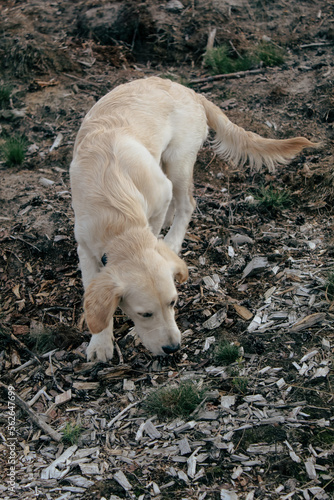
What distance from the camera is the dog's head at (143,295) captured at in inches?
134

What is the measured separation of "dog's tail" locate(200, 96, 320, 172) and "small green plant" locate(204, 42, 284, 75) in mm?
2191

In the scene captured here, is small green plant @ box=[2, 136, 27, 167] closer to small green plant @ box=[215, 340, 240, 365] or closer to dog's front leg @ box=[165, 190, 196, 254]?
dog's front leg @ box=[165, 190, 196, 254]

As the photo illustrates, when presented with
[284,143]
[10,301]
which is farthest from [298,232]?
[10,301]

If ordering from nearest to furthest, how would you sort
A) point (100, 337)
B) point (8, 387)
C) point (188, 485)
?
point (188, 485) → point (8, 387) → point (100, 337)

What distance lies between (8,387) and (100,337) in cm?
73

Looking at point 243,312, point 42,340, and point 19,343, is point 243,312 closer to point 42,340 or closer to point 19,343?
point 42,340

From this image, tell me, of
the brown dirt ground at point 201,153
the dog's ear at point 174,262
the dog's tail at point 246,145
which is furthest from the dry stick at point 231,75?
the dog's ear at point 174,262

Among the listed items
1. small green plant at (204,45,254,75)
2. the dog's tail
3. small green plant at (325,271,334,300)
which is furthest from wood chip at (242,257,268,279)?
small green plant at (204,45,254,75)

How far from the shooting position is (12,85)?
23.6 feet

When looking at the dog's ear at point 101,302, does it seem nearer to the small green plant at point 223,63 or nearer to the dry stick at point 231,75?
the dry stick at point 231,75

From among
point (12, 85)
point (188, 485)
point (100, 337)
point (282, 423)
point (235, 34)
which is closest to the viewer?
point (188, 485)

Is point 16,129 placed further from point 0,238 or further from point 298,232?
point 298,232

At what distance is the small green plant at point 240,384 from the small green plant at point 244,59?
5099 mm

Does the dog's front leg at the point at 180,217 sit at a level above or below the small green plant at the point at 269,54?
below
